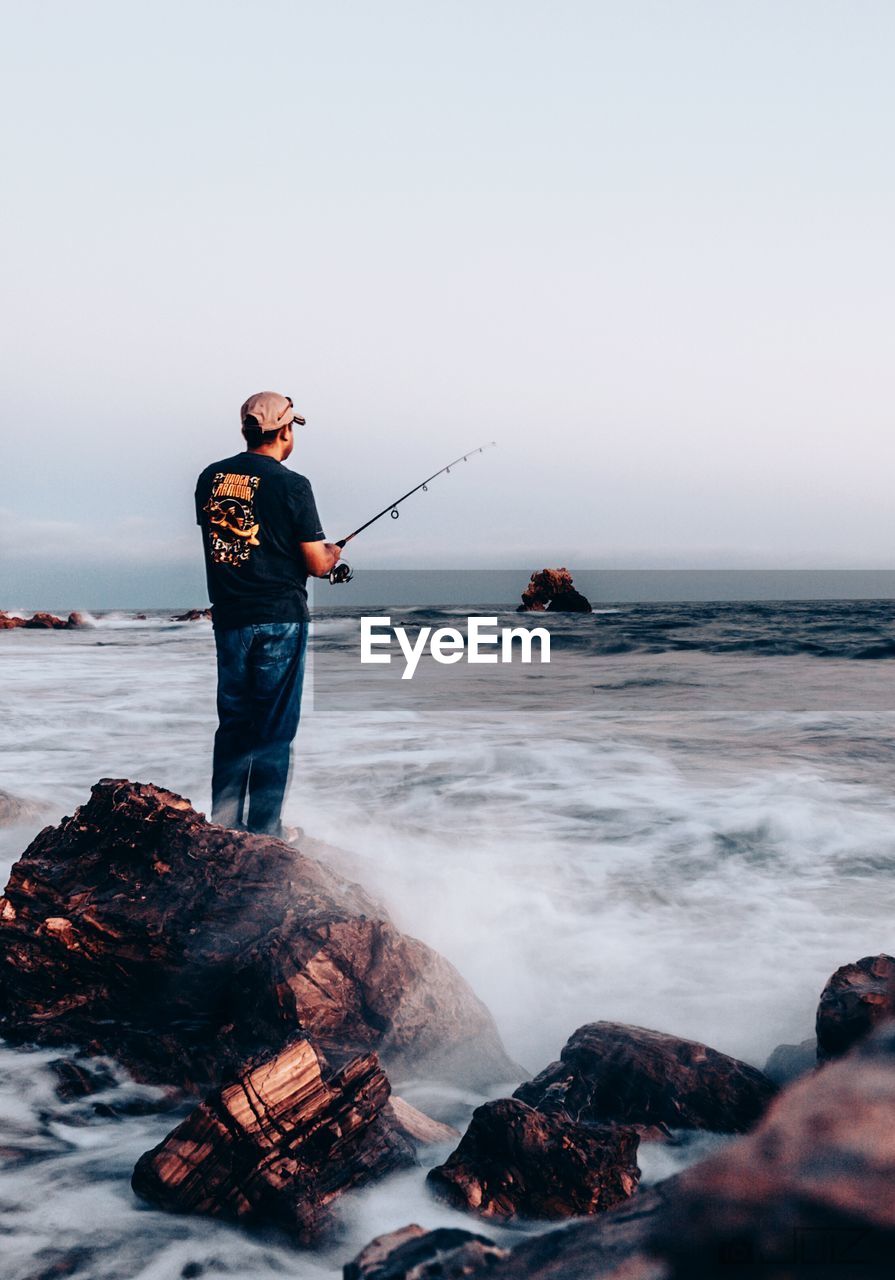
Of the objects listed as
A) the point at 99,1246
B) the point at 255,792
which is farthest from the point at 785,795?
the point at 99,1246

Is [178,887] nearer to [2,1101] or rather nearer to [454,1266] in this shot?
[2,1101]

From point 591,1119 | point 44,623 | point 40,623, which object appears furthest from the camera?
point 40,623

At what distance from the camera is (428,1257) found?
1.42 m

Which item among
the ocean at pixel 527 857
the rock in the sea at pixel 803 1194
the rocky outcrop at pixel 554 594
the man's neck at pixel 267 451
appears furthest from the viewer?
the rocky outcrop at pixel 554 594

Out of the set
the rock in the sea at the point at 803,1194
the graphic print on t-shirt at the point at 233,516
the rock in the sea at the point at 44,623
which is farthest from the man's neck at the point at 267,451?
the rock in the sea at the point at 44,623

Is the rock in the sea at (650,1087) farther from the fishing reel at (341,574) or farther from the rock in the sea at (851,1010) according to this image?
the fishing reel at (341,574)

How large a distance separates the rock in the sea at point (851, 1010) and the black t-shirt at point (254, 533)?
9.28ft

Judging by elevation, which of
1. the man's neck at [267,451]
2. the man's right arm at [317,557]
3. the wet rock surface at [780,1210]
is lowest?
the wet rock surface at [780,1210]

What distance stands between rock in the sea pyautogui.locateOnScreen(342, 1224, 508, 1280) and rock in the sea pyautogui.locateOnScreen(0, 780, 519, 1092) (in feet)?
4.81

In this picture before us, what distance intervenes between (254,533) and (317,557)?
0.32 metres

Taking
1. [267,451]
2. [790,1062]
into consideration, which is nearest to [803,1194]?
[790,1062]

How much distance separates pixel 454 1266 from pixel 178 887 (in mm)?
2369

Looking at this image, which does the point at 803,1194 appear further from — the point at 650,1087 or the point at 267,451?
the point at 267,451

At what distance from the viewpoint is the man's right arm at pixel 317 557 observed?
14.8 ft
